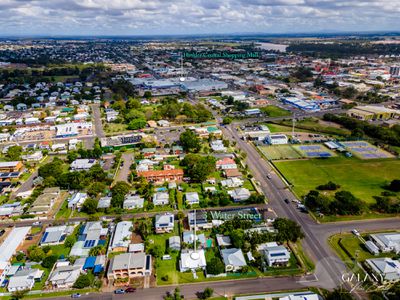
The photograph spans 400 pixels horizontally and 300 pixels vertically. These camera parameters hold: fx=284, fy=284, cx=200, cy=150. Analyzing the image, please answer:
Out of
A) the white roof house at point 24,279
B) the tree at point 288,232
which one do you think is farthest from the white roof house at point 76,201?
the tree at point 288,232

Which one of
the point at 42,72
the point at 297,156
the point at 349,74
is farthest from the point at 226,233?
the point at 42,72

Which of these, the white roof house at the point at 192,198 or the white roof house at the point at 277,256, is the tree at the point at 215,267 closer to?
the white roof house at the point at 277,256

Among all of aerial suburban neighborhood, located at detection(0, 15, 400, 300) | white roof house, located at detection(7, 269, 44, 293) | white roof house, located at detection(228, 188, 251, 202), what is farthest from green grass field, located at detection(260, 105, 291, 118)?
white roof house, located at detection(7, 269, 44, 293)

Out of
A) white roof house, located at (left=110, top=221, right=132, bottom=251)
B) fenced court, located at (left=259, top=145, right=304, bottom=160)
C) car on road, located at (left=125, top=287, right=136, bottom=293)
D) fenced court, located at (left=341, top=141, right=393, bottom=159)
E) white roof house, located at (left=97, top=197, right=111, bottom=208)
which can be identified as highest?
fenced court, located at (left=341, top=141, right=393, bottom=159)

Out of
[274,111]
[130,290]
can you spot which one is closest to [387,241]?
[130,290]

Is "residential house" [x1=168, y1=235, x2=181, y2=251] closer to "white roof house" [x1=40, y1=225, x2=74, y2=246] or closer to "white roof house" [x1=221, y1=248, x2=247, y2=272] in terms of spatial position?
"white roof house" [x1=221, y1=248, x2=247, y2=272]
